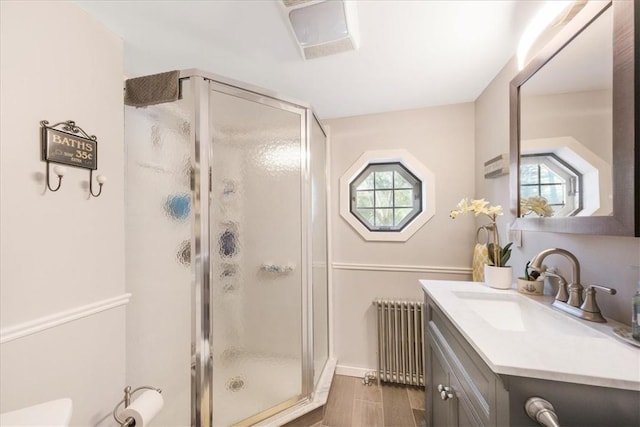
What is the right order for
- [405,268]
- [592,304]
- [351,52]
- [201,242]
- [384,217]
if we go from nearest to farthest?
[592,304], [201,242], [351,52], [405,268], [384,217]

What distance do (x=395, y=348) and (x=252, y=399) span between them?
1139 millimetres

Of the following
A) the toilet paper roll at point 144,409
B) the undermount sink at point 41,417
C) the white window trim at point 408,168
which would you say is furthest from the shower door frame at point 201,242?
the white window trim at point 408,168

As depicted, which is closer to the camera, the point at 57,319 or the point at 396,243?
the point at 57,319

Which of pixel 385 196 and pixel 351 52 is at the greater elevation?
pixel 351 52

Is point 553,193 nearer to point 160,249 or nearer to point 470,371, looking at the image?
point 470,371

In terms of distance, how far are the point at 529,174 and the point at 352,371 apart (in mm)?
1952

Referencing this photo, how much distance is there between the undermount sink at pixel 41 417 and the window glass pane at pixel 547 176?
5.90 ft

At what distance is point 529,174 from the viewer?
1183mm

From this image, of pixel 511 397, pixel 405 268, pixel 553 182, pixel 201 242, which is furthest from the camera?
pixel 405 268

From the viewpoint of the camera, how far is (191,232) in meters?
1.19

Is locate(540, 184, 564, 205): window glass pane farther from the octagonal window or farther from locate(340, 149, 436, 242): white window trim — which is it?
the octagonal window

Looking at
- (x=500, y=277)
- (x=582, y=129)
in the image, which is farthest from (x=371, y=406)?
(x=582, y=129)

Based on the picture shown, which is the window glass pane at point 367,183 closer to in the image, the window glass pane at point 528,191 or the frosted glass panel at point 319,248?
the frosted glass panel at point 319,248

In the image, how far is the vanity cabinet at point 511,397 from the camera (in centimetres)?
55
